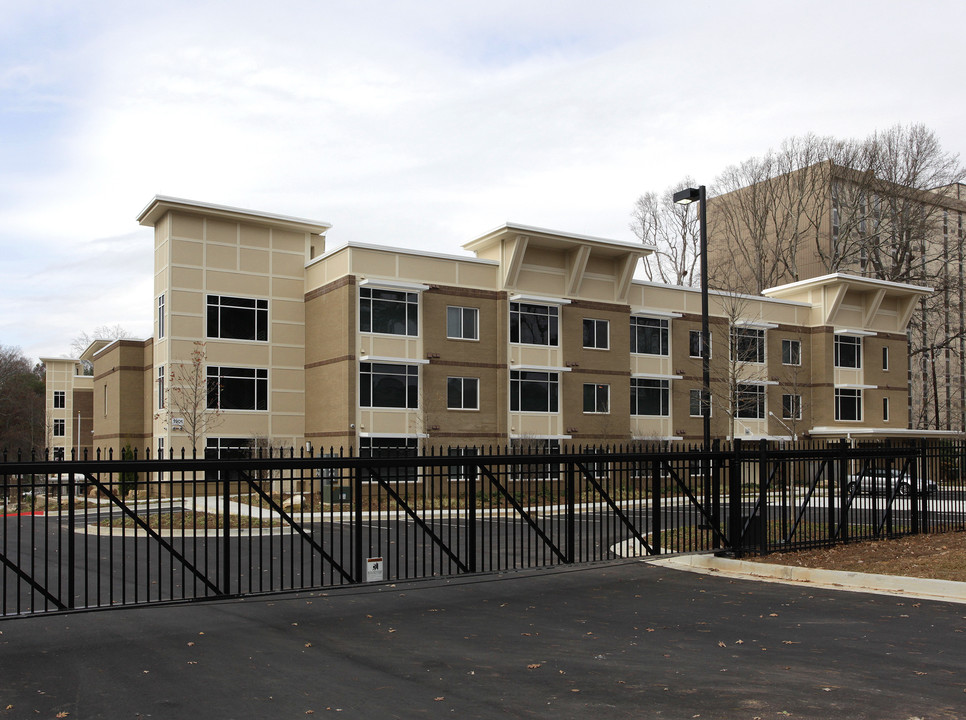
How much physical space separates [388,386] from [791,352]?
1049 inches

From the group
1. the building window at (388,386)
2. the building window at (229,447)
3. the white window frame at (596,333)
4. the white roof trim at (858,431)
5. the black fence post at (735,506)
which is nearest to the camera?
the black fence post at (735,506)

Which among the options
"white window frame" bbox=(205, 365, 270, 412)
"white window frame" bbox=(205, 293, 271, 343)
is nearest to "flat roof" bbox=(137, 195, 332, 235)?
"white window frame" bbox=(205, 293, 271, 343)

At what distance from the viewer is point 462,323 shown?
41156 mm

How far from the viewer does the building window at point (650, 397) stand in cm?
4650

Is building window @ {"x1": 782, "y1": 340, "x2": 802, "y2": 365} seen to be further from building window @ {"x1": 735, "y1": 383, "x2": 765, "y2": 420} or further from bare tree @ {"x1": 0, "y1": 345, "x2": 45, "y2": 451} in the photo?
bare tree @ {"x1": 0, "y1": 345, "x2": 45, "y2": 451}

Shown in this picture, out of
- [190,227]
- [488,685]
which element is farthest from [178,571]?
[190,227]

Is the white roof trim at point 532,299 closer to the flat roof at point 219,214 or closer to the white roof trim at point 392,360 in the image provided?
the white roof trim at point 392,360

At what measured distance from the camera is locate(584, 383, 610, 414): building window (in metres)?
44.3

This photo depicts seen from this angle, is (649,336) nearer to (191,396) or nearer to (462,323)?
(462,323)

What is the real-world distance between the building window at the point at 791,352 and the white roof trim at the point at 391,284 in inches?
967

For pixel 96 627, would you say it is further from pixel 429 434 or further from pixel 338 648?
pixel 429 434

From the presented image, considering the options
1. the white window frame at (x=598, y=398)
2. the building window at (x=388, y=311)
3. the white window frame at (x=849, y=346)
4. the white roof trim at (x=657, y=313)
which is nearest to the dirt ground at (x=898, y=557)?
the building window at (x=388, y=311)

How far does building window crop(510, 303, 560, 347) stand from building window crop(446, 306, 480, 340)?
1.84 metres

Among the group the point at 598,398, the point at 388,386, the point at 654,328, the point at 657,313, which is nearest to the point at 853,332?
the point at 654,328
